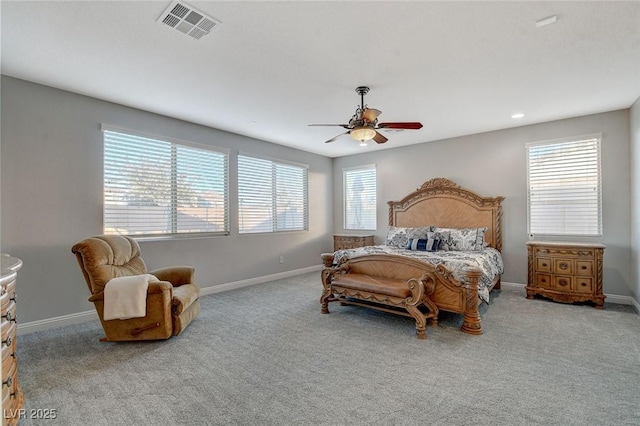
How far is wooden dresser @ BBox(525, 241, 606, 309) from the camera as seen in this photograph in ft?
13.8

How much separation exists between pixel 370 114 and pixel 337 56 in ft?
2.42

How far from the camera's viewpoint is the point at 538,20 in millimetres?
2424

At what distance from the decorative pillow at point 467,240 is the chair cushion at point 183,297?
147 inches

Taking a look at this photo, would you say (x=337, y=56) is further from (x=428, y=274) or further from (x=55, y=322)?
(x=55, y=322)

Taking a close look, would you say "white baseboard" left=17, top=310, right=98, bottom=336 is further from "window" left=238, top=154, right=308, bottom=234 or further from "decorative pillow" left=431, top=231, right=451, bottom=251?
"decorative pillow" left=431, top=231, right=451, bottom=251

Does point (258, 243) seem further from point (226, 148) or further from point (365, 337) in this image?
point (365, 337)

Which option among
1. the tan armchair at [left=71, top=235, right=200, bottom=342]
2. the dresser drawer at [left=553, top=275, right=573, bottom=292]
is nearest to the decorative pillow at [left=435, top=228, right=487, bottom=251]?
the dresser drawer at [left=553, top=275, right=573, bottom=292]

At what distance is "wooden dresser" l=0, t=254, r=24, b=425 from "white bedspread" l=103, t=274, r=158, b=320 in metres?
0.99

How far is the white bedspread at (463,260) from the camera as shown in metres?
3.54

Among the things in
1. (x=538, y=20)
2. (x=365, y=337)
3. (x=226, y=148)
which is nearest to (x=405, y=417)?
(x=365, y=337)

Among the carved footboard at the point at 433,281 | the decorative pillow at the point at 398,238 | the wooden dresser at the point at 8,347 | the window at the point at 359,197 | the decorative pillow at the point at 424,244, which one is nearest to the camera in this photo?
the wooden dresser at the point at 8,347

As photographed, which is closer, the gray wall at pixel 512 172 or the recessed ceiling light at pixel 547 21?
the recessed ceiling light at pixel 547 21

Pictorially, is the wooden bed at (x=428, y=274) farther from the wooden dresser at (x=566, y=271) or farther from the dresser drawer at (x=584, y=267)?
the dresser drawer at (x=584, y=267)

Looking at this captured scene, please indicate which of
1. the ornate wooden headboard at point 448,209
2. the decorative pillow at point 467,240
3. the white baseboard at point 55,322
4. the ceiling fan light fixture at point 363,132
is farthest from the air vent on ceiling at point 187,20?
the ornate wooden headboard at point 448,209
